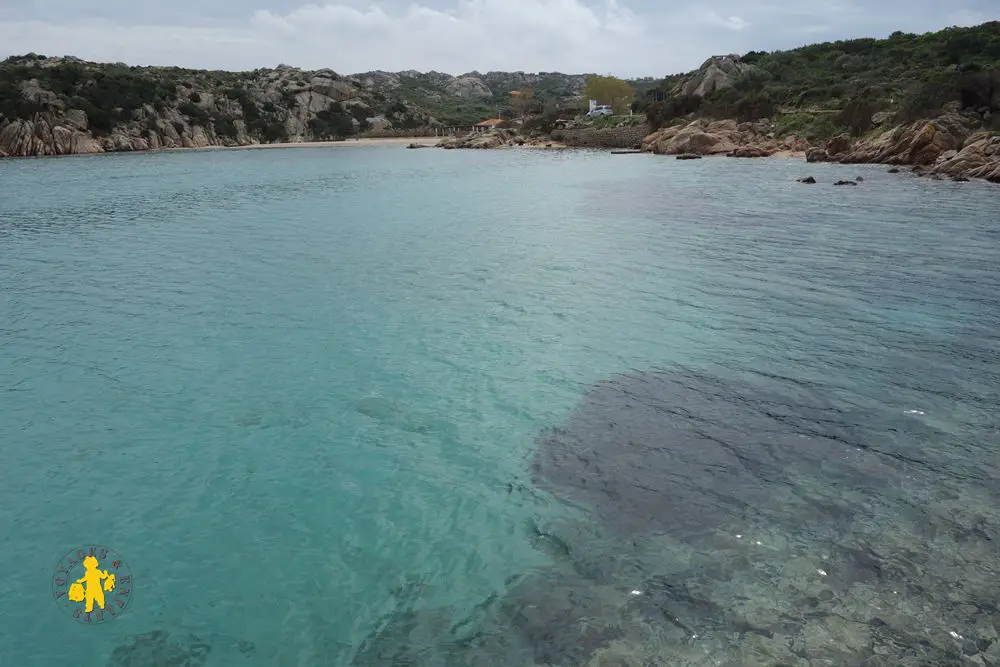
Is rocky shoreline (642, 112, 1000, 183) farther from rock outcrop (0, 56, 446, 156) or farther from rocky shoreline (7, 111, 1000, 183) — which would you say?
rock outcrop (0, 56, 446, 156)

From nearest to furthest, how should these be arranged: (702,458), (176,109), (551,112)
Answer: (702,458) < (176,109) < (551,112)

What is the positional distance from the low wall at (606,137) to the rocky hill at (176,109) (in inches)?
2376

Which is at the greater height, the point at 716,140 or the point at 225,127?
the point at 716,140

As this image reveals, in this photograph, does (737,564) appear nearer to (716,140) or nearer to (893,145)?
(893,145)

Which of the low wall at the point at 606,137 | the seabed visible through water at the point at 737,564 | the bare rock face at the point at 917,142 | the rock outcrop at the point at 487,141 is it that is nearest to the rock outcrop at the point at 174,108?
the rock outcrop at the point at 487,141

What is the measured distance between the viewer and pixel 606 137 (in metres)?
93.8

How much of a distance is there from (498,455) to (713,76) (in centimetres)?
10027

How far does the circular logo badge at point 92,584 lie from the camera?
586cm

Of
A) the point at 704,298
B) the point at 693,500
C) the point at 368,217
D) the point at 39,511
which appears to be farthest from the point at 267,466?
the point at 368,217

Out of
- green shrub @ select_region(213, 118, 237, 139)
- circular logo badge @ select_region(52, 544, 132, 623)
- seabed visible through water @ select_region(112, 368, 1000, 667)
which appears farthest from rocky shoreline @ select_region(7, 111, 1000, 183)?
circular logo badge @ select_region(52, 544, 132, 623)

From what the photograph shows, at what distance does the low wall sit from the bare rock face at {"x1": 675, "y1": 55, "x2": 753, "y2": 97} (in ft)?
30.8

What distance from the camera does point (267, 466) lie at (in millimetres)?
8203

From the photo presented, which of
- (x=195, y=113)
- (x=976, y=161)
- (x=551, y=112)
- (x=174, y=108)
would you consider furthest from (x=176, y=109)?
(x=976, y=161)

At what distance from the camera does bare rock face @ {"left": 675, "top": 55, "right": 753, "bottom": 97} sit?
9275cm
